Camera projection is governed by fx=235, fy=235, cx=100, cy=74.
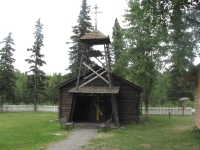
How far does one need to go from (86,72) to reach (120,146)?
11399mm

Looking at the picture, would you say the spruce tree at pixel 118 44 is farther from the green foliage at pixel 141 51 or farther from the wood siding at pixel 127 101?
the wood siding at pixel 127 101

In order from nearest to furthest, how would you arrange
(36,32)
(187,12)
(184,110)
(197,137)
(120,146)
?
(187,12) → (120,146) → (197,137) → (184,110) → (36,32)

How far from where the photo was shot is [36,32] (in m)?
36.3

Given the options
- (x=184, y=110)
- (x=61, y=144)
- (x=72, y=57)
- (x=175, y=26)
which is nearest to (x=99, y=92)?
(x=61, y=144)

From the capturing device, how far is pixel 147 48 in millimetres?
19750

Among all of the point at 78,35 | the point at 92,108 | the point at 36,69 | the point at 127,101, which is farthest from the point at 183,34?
the point at 36,69

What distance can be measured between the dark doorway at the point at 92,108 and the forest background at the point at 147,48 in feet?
11.3

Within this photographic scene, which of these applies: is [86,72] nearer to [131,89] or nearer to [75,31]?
[131,89]

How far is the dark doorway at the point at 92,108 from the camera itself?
20.8 m

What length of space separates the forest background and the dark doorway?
3448 millimetres

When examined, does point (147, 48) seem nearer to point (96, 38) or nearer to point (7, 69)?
point (96, 38)

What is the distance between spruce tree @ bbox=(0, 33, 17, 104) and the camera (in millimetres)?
33775

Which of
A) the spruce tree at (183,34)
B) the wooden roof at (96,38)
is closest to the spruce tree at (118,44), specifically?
the wooden roof at (96,38)

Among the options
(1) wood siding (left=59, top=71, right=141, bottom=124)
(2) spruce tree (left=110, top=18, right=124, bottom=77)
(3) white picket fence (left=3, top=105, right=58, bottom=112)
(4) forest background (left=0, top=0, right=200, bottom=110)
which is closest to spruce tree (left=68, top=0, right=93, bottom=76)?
(4) forest background (left=0, top=0, right=200, bottom=110)
